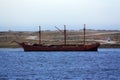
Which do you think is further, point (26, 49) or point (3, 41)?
point (3, 41)

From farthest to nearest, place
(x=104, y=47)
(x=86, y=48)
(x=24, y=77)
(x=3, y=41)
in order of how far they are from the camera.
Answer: (x=3, y=41) → (x=104, y=47) → (x=86, y=48) → (x=24, y=77)

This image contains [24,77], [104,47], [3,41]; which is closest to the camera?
[24,77]

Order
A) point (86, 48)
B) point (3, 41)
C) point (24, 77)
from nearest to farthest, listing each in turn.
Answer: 1. point (24, 77)
2. point (86, 48)
3. point (3, 41)

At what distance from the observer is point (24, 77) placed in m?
58.4

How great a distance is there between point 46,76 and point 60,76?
5.09ft

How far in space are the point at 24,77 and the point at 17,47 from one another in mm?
102836

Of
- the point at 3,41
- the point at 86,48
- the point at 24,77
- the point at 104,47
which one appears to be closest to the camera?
the point at 24,77

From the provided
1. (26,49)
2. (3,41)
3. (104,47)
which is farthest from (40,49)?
(3,41)

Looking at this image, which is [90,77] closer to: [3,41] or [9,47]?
[9,47]

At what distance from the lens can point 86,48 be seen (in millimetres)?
126562

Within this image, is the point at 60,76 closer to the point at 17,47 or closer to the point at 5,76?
the point at 5,76

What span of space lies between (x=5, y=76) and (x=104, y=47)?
98.5 metres

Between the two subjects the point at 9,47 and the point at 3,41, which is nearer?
the point at 9,47

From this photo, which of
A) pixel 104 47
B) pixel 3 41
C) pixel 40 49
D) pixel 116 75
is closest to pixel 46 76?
pixel 116 75
